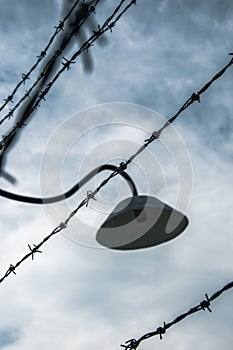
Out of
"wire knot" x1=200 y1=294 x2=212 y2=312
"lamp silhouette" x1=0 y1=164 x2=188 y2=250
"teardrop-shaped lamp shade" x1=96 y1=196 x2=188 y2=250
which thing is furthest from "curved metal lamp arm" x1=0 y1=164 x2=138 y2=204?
"wire knot" x1=200 y1=294 x2=212 y2=312

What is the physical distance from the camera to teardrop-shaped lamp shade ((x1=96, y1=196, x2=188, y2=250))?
371cm

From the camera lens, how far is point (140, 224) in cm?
379

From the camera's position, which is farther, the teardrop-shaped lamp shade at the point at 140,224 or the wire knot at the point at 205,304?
the teardrop-shaped lamp shade at the point at 140,224

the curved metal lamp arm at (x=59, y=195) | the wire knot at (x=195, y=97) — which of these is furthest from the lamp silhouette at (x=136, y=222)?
the wire knot at (x=195, y=97)

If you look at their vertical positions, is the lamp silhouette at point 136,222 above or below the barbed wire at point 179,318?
above

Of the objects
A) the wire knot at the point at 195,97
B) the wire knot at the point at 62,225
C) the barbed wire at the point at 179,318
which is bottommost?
the barbed wire at the point at 179,318

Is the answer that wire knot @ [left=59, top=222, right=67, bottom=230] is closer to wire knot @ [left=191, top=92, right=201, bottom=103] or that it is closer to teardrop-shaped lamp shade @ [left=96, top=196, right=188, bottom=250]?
teardrop-shaped lamp shade @ [left=96, top=196, right=188, bottom=250]

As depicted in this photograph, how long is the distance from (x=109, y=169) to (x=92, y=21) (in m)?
0.98

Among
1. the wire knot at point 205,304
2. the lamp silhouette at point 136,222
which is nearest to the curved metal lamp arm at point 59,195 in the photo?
the lamp silhouette at point 136,222

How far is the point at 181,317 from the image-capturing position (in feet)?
8.06

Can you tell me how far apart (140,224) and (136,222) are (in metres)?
0.03

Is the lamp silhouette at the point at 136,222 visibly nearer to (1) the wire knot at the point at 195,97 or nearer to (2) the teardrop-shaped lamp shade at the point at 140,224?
(2) the teardrop-shaped lamp shade at the point at 140,224

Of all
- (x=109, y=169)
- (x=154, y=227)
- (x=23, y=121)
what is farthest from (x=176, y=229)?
(x=23, y=121)

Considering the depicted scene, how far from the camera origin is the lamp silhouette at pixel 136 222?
3693 millimetres
